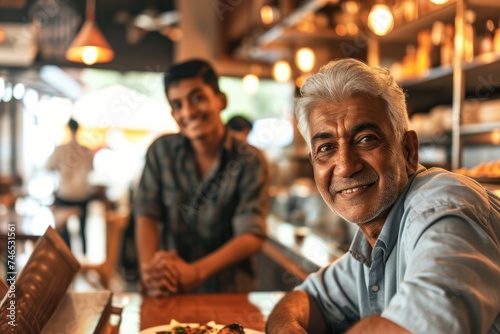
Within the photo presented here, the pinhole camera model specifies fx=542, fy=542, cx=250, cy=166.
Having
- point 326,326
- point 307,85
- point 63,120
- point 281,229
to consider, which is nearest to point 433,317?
point 307,85

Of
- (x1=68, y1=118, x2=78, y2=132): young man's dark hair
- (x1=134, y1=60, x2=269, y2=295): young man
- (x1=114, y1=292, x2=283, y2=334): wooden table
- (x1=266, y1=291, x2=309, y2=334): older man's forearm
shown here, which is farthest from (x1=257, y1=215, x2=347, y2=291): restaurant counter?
(x1=68, y1=118, x2=78, y2=132): young man's dark hair

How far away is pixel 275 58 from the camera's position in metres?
6.54

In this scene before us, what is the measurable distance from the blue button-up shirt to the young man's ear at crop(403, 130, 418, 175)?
0.08 ft

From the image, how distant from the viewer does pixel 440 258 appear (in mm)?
949

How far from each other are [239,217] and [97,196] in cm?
647

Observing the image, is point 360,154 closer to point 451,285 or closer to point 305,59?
point 451,285

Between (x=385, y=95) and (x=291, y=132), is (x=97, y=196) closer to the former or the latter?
(x=291, y=132)

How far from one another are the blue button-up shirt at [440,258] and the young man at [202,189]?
1048mm

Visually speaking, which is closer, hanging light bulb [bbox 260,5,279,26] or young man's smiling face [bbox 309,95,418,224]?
young man's smiling face [bbox 309,95,418,224]

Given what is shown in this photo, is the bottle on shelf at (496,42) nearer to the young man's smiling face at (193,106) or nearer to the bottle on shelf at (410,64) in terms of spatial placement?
the bottle on shelf at (410,64)

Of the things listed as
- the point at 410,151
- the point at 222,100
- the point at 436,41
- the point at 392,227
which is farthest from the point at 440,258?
the point at 436,41

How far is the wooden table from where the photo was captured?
64.2 inches

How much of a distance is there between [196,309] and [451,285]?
1.05 m

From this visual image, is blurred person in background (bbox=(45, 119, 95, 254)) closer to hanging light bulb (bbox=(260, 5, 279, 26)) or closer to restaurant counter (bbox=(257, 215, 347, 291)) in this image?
hanging light bulb (bbox=(260, 5, 279, 26))
